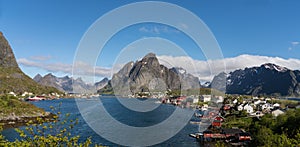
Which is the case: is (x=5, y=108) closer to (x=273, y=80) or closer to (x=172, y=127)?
(x=172, y=127)

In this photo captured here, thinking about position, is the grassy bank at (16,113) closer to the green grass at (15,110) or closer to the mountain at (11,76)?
the green grass at (15,110)

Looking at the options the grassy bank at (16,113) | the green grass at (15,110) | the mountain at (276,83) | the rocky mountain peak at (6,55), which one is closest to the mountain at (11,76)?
the rocky mountain peak at (6,55)

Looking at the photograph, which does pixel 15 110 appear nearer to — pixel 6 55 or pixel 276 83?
pixel 6 55

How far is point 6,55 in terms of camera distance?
98062 mm

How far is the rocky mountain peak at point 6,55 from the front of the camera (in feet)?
316

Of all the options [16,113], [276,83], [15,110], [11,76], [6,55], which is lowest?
[16,113]

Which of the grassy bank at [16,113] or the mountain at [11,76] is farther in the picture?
the mountain at [11,76]

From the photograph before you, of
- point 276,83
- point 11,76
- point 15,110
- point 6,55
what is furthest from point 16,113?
point 276,83

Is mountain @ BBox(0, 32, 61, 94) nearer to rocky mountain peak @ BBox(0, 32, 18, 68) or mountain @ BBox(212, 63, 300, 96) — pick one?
rocky mountain peak @ BBox(0, 32, 18, 68)

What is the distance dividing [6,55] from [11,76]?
1569 centimetres

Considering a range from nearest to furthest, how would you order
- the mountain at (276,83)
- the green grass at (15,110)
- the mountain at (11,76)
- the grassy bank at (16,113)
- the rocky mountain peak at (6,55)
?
the grassy bank at (16,113) < the green grass at (15,110) < the mountain at (11,76) < the rocky mountain peak at (6,55) < the mountain at (276,83)

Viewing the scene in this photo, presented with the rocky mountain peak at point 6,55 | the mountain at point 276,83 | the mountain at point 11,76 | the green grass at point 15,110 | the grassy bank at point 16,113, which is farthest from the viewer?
the mountain at point 276,83

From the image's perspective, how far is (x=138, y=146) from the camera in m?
21.5

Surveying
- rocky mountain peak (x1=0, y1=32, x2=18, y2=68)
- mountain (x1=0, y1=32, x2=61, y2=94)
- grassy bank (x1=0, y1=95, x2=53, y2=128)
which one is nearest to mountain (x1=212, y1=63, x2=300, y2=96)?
mountain (x1=0, y1=32, x2=61, y2=94)
